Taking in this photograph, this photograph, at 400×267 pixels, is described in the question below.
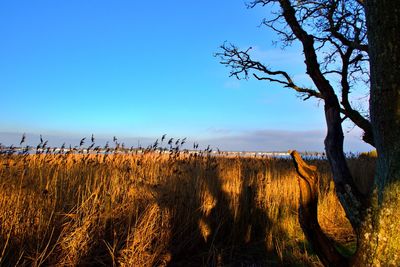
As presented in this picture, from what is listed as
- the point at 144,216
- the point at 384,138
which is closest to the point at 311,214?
the point at 384,138

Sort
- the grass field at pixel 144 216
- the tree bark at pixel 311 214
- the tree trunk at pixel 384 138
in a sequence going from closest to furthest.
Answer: the tree trunk at pixel 384 138
the tree bark at pixel 311 214
the grass field at pixel 144 216

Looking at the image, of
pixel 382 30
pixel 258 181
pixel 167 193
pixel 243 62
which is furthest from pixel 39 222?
pixel 243 62

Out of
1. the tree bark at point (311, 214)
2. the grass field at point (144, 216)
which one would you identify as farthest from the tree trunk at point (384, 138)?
the grass field at point (144, 216)

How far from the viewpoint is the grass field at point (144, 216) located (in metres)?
3.95

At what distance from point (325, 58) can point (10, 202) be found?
13620 millimetres

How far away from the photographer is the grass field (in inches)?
155

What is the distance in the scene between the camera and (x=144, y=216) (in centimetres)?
434

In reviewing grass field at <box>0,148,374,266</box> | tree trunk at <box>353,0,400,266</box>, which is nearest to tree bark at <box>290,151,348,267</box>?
tree trunk at <box>353,0,400,266</box>

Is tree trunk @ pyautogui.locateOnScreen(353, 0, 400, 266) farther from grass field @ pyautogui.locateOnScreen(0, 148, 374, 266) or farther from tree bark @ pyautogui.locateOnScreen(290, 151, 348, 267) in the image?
grass field @ pyautogui.locateOnScreen(0, 148, 374, 266)

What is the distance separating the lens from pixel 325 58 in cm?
1495

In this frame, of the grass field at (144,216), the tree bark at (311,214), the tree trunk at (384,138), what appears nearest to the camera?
the tree trunk at (384,138)

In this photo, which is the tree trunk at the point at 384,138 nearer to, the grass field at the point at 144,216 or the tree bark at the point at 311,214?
the tree bark at the point at 311,214

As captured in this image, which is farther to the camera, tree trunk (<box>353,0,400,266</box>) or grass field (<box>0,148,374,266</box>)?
grass field (<box>0,148,374,266</box>)

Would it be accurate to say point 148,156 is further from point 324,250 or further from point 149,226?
point 324,250
